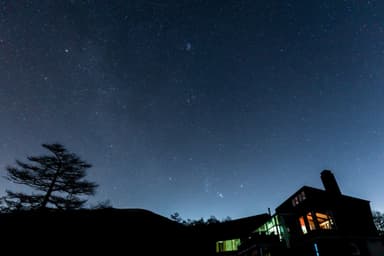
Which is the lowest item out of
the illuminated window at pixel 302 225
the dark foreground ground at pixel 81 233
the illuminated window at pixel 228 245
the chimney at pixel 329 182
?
the dark foreground ground at pixel 81 233

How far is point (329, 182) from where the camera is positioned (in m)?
23.0

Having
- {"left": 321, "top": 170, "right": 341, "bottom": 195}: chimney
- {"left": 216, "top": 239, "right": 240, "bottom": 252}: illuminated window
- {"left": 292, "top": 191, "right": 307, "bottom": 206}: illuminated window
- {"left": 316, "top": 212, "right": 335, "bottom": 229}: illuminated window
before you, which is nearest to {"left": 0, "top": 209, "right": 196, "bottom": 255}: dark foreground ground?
{"left": 316, "top": 212, "right": 335, "bottom": 229}: illuminated window

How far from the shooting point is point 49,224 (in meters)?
6.18

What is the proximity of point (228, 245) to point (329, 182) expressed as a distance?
17.4 metres

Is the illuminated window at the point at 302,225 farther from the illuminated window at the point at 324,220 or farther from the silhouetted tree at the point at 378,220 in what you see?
the silhouetted tree at the point at 378,220

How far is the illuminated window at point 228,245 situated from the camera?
3060 centimetres

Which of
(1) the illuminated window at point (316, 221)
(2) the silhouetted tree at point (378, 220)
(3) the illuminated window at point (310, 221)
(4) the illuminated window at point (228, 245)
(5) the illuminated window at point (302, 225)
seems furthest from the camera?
(2) the silhouetted tree at point (378, 220)

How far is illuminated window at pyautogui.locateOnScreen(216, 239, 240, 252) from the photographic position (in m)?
30.6

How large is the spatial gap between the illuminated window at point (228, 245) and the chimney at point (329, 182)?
15.4 m

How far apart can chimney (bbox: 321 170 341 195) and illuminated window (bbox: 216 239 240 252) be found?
15.4m

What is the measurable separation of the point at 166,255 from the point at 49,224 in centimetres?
380

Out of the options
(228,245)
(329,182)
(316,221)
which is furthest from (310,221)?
(228,245)

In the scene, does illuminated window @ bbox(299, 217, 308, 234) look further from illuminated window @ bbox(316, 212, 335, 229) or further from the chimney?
the chimney

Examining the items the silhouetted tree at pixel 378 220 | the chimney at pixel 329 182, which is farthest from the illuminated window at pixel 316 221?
the silhouetted tree at pixel 378 220
